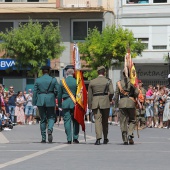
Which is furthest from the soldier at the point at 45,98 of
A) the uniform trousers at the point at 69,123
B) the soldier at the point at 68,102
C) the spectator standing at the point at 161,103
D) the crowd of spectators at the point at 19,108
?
the crowd of spectators at the point at 19,108

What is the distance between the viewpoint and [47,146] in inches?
762

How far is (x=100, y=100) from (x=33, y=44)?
31839mm

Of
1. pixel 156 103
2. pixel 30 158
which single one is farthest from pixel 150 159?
pixel 156 103

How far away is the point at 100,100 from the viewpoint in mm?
20844

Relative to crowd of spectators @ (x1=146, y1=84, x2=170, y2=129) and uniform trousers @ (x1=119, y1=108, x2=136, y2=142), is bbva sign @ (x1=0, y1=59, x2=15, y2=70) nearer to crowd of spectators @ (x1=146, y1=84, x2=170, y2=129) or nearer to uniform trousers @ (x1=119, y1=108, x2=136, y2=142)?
crowd of spectators @ (x1=146, y1=84, x2=170, y2=129)

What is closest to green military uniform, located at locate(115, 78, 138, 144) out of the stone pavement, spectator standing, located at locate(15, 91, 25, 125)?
the stone pavement

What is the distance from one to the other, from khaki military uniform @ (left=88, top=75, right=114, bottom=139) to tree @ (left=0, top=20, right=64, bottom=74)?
30957 millimetres

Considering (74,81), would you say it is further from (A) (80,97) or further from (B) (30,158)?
(B) (30,158)

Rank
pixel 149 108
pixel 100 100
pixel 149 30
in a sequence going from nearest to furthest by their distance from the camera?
pixel 100 100 → pixel 149 108 → pixel 149 30

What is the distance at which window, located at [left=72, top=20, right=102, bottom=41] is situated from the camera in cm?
5566

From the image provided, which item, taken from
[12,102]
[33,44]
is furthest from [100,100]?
[33,44]

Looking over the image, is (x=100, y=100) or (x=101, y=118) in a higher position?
(x=100, y=100)

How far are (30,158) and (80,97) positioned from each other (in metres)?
5.74

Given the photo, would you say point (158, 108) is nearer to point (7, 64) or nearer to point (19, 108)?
point (19, 108)
